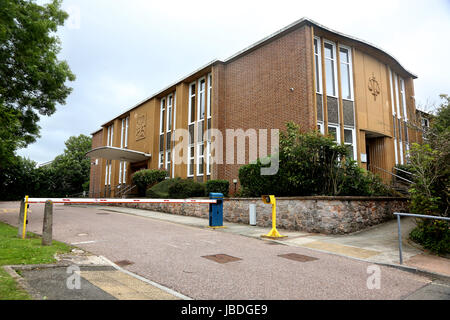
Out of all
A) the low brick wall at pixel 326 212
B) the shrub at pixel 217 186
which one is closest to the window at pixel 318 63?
the low brick wall at pixel 326 212

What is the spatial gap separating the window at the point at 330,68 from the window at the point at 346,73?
0.58 m

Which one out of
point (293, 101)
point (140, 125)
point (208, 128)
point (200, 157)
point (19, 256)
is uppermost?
point (140, 125)

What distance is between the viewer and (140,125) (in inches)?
1109

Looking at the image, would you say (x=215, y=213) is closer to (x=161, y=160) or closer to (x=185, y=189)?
(x=185, y=189)

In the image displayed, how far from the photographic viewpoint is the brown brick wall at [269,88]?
48.5 feet

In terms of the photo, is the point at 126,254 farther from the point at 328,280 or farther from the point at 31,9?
the point at 31,9

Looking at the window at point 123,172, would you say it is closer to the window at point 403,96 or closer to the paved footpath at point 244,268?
the paved footpath at point 244,268

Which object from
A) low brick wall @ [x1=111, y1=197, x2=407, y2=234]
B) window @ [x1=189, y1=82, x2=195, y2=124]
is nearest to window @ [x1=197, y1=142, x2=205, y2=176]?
window @ [x1=189, y1=82, x2=195, y2=124]

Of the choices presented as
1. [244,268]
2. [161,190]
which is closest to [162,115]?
[161,190]

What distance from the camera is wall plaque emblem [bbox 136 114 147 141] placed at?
27.5 meters

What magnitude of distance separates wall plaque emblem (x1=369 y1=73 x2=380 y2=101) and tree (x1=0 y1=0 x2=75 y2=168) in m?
16.1

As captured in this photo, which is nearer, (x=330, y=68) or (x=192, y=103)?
(x=330, y=68)

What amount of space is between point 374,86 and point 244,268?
15.5 m
